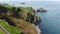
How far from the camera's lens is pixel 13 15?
67.4 metres

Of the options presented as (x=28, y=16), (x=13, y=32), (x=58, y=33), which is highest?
(x=13, y=32)

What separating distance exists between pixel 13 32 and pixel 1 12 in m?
30.3

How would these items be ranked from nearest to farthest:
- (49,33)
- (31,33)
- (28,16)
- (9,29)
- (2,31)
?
Answer: (2,31) → (9,29) → (31,33) → (49,33) → (28,16)

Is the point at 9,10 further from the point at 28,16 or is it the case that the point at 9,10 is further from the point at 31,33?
the point at 31,33

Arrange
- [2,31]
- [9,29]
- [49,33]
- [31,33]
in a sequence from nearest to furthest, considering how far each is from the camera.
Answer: [2,31], [9,29], [31,33], [49,33]

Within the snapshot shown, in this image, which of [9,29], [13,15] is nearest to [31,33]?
[9,29]

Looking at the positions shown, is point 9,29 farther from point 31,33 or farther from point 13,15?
point 13,15

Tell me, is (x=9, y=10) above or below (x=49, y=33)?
A: above

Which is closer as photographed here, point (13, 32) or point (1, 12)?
point (13, 32)

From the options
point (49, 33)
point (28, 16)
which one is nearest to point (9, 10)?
point (28, 16)

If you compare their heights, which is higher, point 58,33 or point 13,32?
point 13,32

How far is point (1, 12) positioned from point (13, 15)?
4.42 m

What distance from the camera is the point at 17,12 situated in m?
69.2

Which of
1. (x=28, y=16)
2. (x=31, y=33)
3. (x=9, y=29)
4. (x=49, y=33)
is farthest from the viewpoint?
(x=28, y=16)
